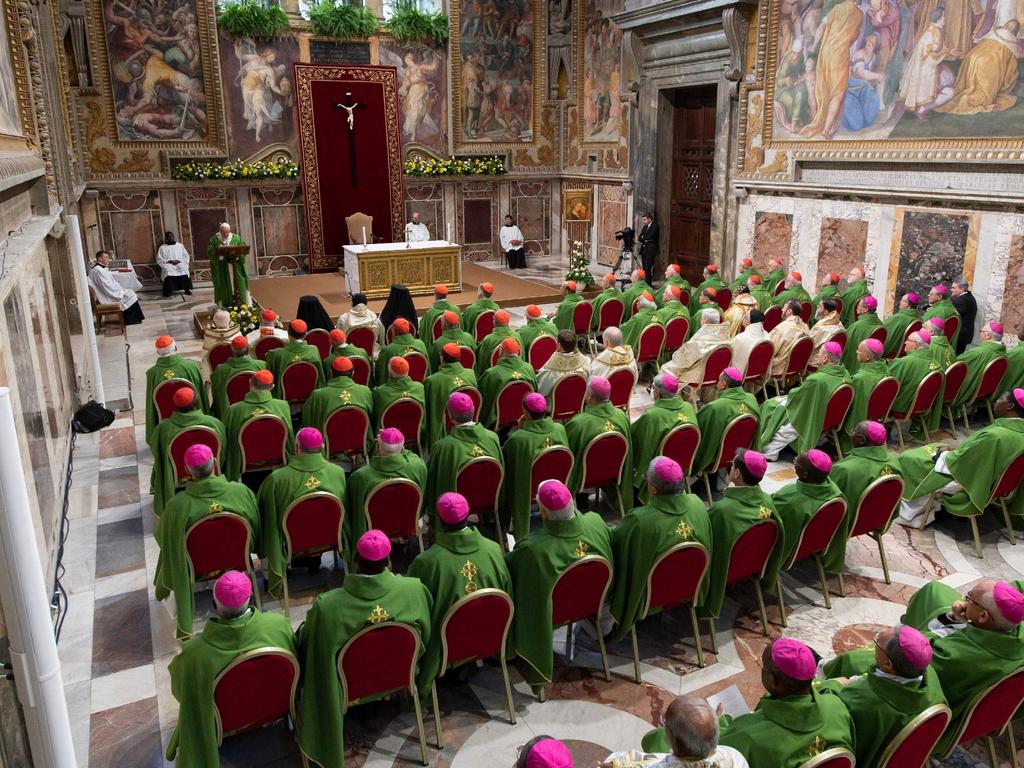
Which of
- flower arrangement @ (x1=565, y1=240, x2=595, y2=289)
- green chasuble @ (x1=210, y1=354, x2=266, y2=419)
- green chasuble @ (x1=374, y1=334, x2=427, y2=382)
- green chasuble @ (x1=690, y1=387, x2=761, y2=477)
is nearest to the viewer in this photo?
green chasuble @ (x1=690, y1=387, x2=761, y2=477)

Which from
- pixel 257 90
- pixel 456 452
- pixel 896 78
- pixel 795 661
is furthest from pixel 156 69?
pixel 795 661

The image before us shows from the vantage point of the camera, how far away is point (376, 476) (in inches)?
200

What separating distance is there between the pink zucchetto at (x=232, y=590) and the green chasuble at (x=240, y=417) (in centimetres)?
309

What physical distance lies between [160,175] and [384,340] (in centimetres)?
967

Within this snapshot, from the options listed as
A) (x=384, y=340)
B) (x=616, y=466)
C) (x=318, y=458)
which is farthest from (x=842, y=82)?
(x=318, y=458)

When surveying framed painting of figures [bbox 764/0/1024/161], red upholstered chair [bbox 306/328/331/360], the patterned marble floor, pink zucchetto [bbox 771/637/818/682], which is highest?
framed painting of figures [bbox 764/0/1024/161]

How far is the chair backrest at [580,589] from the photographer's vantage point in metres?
4.17

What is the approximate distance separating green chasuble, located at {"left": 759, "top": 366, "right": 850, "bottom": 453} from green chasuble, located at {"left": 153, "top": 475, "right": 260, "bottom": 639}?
487cm

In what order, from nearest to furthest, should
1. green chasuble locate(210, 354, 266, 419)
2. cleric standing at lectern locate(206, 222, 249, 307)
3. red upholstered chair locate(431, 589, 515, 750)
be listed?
red upholstered chair locate(431, 589, 515, 750) → green chasuble locate(210, 354, 266, 419) → cleric standing at lectern locate(206, 222, 249, 307)

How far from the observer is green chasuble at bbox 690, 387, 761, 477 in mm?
6430

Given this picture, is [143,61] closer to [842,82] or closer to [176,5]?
[176,5]

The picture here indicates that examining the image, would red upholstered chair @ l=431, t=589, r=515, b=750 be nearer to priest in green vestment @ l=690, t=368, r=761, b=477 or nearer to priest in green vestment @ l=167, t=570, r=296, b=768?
priest in green vestment @ l=167, t=570, r=296, b=768

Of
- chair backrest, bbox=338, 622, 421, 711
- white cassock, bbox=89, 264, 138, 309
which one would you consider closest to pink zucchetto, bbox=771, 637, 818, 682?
chair backrest, bbox=338, 622, 421, 711

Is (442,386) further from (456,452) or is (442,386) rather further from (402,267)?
(402,267)
